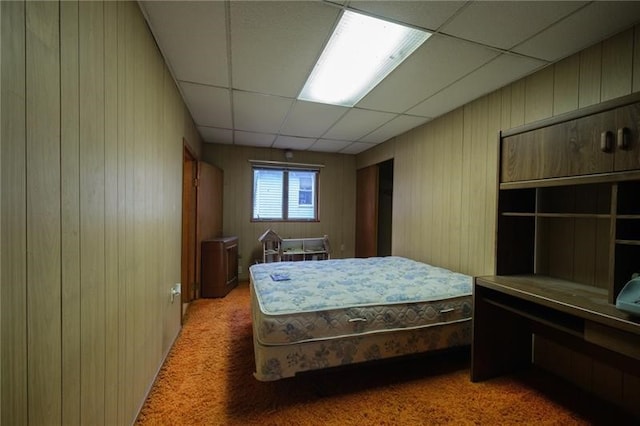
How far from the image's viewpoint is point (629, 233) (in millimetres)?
1446

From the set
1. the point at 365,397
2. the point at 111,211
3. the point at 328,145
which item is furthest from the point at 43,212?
the point at 328,145

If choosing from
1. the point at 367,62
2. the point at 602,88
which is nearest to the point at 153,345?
the point at 367,62

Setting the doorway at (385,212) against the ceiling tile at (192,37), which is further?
the doorway at (385,212)

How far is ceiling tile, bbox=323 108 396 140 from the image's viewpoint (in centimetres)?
314

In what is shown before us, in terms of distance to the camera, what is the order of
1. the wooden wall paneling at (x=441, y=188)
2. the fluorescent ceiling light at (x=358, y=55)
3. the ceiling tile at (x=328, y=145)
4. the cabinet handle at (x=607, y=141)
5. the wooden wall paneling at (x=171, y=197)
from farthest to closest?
the ceiling tile at (x=328, y=145) < the wooden wall paneling at (x=441, y=188) < the wooden wall paneling at (x=171, y=197) < the fluorescent ceiling light at (x=358, y=55) < the cabinet handle at (x=607, y=141)

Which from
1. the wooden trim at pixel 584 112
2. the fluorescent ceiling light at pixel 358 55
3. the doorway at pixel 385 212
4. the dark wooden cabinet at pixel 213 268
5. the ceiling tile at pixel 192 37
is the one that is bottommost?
the dark wooden cabinet at pixel 213 268

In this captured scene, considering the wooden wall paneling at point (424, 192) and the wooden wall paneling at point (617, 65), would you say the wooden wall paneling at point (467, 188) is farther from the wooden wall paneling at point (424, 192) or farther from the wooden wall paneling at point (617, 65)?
the wooden wall paneling at point (617, 65)

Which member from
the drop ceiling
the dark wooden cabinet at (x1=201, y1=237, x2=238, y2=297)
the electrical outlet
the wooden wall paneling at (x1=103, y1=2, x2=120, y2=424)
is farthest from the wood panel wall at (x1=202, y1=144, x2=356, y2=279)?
the wooden wall paneling at (x1=103, y1=2, x2=120, y2=424)

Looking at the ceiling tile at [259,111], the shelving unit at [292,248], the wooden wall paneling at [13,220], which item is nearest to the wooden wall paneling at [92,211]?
the wooden wall paneling at [13,220]

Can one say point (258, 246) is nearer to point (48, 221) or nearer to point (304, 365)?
point (304, 365)

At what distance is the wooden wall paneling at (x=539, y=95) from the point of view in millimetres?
2061

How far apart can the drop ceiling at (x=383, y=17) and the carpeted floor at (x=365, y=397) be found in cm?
238

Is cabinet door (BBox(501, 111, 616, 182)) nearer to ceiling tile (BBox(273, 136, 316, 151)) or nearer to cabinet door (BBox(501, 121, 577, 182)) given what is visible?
cabinet door (BBox(501, 121, 577, 182))

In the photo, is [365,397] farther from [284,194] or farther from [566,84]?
[284,194]
